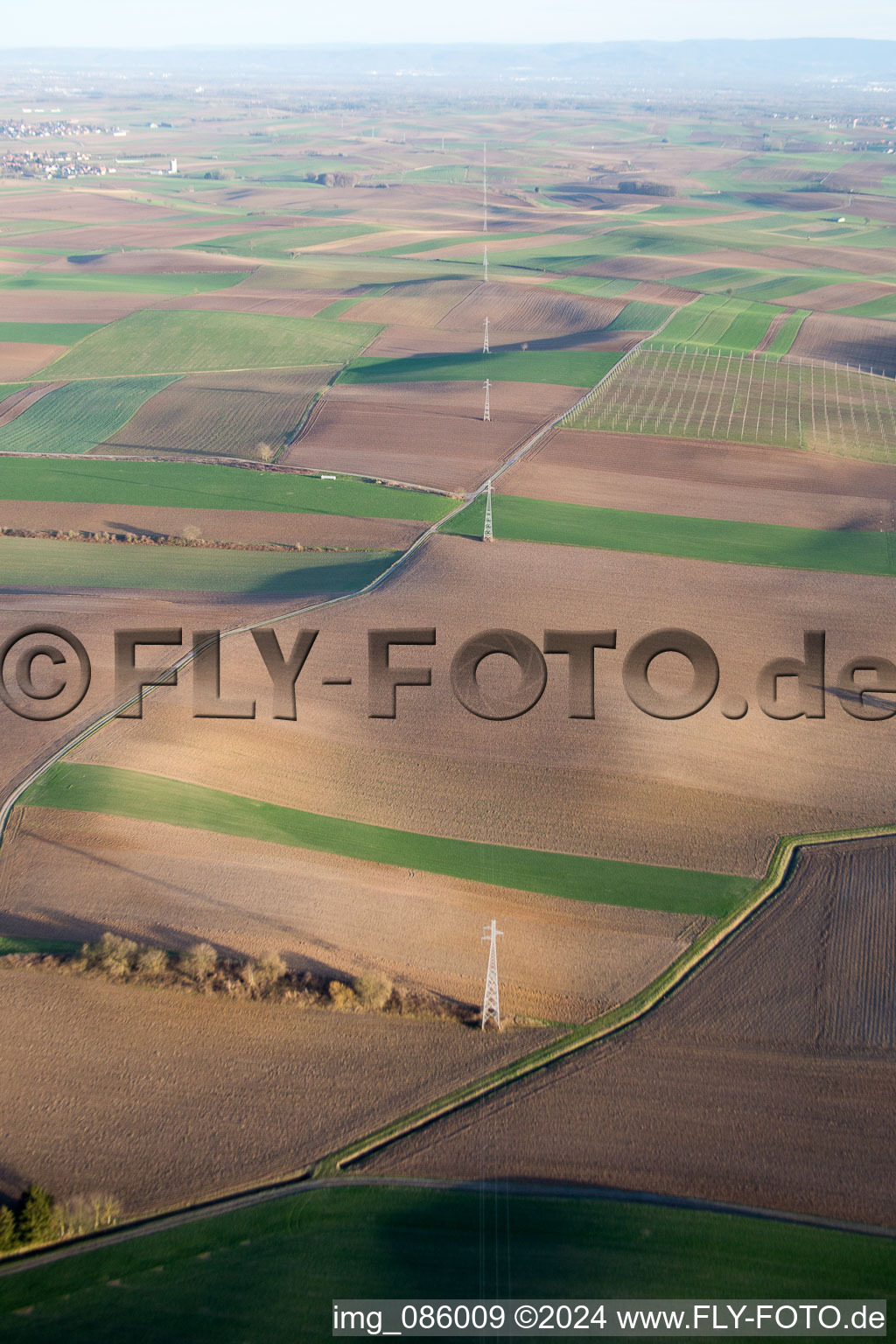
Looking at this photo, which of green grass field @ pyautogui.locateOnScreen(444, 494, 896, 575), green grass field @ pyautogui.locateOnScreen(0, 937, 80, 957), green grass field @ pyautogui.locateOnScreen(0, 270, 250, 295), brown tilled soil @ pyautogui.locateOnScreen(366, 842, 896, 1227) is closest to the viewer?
brown tilled soil @ pyautogui.locateOnScreen(366, 842, 896, 1227)

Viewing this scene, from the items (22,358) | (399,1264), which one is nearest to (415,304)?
(22,358)

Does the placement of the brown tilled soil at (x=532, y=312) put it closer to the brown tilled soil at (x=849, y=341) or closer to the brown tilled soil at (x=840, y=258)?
the brown tilled soil at (x=849, y=341)

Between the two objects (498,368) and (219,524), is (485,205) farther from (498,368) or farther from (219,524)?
(219,524)

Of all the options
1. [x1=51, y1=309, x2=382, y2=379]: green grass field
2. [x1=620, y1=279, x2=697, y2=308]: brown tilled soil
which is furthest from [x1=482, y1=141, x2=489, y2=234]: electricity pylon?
[x1=51, y1=309, x2=382, y2=379]: green grass field

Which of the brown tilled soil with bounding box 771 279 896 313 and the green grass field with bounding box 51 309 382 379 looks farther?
the brown tilled soil with bounding box 771 279 896 313

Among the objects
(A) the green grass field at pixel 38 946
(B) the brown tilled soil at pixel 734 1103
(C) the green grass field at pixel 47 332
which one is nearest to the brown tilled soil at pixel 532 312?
(C) the green grass field at pixel 47 332

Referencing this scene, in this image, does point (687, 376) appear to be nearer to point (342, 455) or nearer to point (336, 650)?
point (342, 455)

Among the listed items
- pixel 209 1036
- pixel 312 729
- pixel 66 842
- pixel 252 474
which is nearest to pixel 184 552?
pixel 252 474

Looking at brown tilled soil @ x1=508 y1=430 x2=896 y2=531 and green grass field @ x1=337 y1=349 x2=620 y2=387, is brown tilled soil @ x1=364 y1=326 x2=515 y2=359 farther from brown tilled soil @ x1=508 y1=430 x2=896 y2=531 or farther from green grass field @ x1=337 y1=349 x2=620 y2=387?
brown tilled soil @ x1=508 y1=430 x2=896 y2=531
